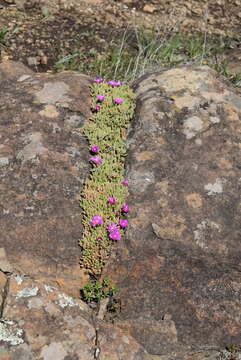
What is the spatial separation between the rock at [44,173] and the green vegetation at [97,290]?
98 mm

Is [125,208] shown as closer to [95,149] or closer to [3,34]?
[95,149]

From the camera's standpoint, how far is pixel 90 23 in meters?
9.53

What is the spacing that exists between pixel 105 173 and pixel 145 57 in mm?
4056

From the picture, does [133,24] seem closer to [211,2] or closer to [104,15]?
[104,15]

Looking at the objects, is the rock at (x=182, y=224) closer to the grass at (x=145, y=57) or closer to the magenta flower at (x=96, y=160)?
the magenta flower at (x=96, y=160)

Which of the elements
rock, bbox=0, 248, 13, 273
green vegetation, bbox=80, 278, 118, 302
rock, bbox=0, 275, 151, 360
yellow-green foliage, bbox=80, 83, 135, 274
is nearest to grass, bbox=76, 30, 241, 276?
yellow-green foliage, bbox=80, 83, 135, 274

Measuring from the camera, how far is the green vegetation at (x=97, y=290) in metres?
4.32

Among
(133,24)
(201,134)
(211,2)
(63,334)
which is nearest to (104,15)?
(133,24)

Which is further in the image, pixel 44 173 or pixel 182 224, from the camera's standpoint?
pixel 44 173

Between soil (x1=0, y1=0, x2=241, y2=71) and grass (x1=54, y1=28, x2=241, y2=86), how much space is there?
0.23 meters

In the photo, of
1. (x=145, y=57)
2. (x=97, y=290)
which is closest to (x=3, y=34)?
(x=145, y=57)

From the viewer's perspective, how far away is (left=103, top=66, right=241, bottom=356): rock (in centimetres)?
424

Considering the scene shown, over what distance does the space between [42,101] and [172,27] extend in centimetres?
499

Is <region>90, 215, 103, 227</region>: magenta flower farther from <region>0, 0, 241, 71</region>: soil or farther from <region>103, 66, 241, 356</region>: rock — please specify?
<region>0, 0, 241, 71</region>: soil
